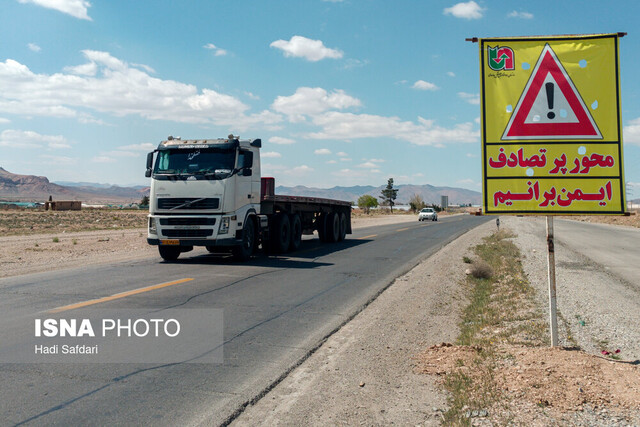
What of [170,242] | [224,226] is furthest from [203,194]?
[170,242]

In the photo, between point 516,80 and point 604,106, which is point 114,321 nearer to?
point 516,80

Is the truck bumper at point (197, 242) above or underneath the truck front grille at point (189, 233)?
underneath

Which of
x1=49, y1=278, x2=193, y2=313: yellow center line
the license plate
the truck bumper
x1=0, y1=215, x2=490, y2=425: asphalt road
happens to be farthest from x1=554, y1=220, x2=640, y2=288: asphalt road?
A: the license plate

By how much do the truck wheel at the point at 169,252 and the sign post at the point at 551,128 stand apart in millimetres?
11493

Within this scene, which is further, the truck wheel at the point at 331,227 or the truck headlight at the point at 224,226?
the truck wheel at the point at 331,227

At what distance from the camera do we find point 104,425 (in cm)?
427

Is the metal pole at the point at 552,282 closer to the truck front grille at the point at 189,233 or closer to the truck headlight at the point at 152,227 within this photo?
the truck front grille at the point at 189,233

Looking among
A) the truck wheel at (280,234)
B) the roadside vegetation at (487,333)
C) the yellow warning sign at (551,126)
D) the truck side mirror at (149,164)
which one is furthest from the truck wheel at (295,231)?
the yellow warning sign at (551,126)

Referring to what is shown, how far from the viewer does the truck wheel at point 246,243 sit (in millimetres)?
15383

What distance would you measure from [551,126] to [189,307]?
5976mm

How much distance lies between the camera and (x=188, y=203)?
1465 cm

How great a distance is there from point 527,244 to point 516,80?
743 inches

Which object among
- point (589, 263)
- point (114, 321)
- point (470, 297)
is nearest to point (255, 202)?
point (470, 297)

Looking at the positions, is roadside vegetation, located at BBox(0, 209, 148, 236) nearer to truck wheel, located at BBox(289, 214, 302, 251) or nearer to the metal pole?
truck wheel, located at BBox(289, 214, 302, 251)
